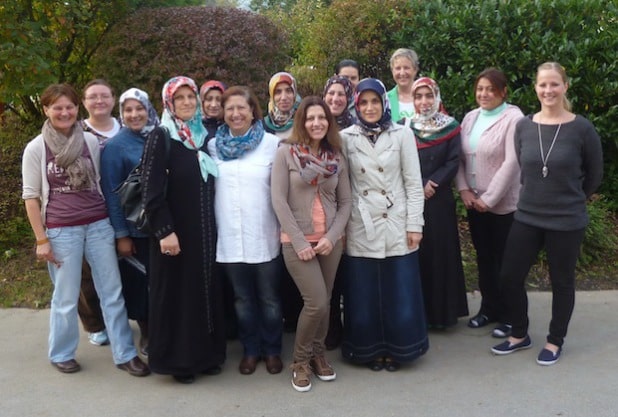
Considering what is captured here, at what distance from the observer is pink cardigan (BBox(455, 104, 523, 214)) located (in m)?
4.20

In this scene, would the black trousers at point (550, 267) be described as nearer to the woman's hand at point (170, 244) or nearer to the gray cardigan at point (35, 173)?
the woman's hand at point (170, 244)

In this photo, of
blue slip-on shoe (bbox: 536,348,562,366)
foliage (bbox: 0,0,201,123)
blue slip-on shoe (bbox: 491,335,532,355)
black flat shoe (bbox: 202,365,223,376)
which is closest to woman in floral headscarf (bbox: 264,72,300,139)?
black flat shoe (bbox: 202,365,223,376)

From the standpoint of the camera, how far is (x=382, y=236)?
12.6 ft

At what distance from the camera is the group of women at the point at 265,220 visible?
3672 millimetres

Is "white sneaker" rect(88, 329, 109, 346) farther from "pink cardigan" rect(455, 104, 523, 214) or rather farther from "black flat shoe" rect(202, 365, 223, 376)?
"pink cardigan" rect(455, 104, 523, 214)

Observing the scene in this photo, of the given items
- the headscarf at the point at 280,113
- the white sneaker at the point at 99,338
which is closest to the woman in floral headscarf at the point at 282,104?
the headscarf at the point at 280,113

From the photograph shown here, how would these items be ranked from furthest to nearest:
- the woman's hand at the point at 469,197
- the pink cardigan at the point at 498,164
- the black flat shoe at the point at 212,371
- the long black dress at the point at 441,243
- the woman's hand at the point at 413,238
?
the woman's hand at the point at 469,197 < the long black dress at the point at 441,243 < the pink cardigan at the point at 498,164 < the black flat shoe at the point at 212,371 < the woman's hand at the point at 413,238

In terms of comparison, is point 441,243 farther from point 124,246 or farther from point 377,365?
point 124,246

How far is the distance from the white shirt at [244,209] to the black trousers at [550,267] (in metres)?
1.70

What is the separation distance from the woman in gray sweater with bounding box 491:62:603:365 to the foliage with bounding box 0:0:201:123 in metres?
4.89

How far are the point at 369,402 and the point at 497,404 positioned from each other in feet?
2.53

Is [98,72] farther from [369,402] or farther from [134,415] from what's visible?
[369,402]

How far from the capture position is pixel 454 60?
675 centimetres

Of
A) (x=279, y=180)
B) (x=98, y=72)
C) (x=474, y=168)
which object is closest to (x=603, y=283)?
(x=474, y=168)
